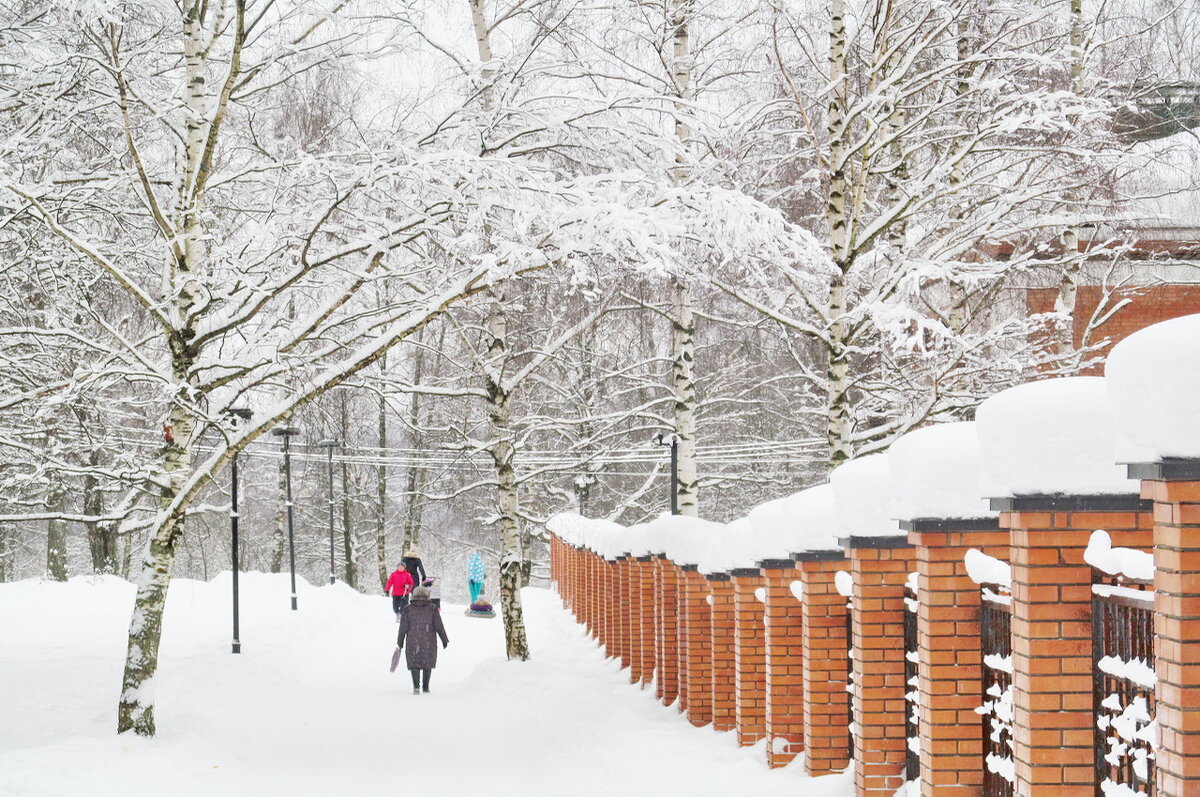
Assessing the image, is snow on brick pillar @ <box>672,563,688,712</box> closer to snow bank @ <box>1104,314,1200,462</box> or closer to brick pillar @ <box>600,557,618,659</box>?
brick pillar @ <box>600,557,618,659</box>

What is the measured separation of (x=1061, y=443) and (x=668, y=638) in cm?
849

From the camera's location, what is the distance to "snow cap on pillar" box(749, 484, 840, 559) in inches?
285

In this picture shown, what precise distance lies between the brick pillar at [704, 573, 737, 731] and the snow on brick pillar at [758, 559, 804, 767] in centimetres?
184

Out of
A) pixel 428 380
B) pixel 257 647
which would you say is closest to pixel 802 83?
pixel 257 647

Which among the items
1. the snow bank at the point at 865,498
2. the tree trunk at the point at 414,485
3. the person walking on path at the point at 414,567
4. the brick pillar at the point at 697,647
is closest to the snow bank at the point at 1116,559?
the snow bank at the point at 865,498

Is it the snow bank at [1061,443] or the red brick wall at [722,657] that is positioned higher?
the snow bank at [1061,443]

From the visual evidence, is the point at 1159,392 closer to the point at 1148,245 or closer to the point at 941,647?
the point at 941,647

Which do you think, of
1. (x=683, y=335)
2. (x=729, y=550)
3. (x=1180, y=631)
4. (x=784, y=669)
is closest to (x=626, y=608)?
(x=683, y=335)

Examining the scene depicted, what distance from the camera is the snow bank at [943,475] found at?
17.4ft

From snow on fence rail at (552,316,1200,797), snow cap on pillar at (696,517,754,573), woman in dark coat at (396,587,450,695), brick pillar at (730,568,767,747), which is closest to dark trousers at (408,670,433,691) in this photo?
woman in dark coat at (396,587,450,695)

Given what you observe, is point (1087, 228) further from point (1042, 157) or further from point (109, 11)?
point (109, 11)

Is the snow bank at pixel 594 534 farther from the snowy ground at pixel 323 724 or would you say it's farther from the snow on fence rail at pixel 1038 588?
the snow on fence rail at pixel 1038 588

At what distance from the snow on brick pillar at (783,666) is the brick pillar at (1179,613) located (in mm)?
4571

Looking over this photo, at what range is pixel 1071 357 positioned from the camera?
13062mm
